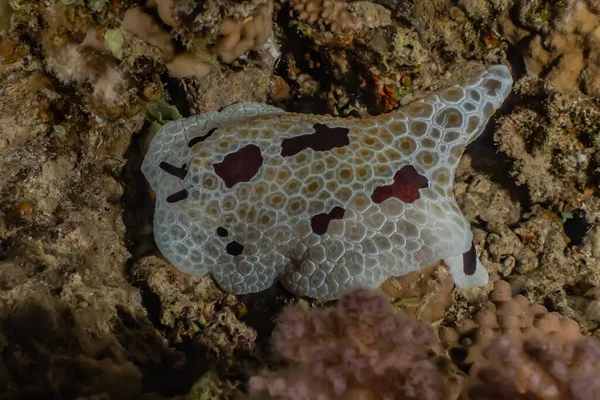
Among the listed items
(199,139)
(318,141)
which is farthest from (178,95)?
(318,141)

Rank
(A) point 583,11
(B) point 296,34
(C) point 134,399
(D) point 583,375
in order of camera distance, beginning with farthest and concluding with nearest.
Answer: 1. (B) point 296,34
2. (A) point 583,11
3. (C) point 134,399
4. (D) point 583,375

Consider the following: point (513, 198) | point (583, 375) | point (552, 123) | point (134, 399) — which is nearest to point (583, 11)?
point (552, 123)

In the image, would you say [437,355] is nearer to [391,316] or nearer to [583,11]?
[391,316]

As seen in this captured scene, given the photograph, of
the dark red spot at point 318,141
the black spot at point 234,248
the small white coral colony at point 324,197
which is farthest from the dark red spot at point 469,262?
the black spot at point 234,248

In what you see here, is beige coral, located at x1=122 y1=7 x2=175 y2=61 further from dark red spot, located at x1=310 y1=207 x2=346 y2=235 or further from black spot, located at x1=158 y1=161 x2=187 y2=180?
dark red spot, located at x1=310 y1=207 x2=346 y2=235

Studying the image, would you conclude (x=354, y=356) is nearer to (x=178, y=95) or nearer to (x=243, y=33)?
(x=243, y=33)

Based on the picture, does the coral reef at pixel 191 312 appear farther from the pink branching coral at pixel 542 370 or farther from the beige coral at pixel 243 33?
the pink branching coral at pixel 542 370
